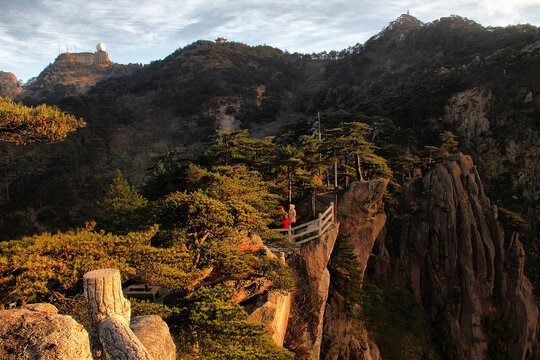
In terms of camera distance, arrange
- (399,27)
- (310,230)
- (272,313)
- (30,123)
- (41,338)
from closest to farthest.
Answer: (41,338) → (30,123) → (272,313) → (310,230) → (399,27)

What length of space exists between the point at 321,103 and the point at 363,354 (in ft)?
144

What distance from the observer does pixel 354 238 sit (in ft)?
51.3

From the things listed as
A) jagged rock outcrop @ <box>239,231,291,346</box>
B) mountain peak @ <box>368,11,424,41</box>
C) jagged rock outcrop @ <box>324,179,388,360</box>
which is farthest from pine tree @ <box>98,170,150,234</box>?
mountain peak @ <box>368,11,424,41</box>

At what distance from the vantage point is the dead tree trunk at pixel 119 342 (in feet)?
10.6

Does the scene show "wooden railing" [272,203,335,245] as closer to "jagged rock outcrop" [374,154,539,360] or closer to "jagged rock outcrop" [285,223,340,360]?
"jagged rock outcrop" [285,223,340,360]

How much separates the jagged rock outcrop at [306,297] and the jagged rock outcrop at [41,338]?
27.9 feet

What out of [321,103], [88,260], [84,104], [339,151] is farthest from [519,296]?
[84,104]

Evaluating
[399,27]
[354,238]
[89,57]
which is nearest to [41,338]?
[354,238]

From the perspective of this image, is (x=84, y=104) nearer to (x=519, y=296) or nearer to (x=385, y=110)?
(x=385, y=110)

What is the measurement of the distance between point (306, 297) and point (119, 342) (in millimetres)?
9274

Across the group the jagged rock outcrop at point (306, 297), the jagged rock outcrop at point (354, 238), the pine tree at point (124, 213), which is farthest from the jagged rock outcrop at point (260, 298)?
the jagged rock outcrop at point (354, 238)

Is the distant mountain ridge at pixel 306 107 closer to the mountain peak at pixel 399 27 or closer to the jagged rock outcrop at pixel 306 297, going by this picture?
the mountain peak at pixel 399 27

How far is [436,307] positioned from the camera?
64.4ft

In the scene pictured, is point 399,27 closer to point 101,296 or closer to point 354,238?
point 354,238
